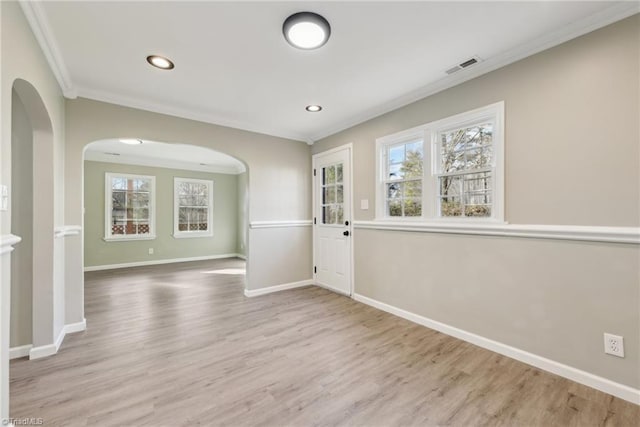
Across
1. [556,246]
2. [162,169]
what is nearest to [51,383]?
[556,246]

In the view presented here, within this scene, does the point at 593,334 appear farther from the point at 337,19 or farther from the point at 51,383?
the point at 51,383

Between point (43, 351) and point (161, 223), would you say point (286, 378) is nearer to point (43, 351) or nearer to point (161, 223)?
point (43, 351)

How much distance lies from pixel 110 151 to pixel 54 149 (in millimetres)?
3962

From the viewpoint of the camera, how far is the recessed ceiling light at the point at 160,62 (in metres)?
2.28

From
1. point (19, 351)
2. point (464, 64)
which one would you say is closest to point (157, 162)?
point (19, 351)

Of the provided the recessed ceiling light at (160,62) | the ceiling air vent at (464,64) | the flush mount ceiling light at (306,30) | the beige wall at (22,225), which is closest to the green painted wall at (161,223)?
the beige wall at (22,225)

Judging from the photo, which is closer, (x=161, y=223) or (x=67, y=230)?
(x=67, y=230)

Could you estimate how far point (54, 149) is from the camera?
92.8 inches

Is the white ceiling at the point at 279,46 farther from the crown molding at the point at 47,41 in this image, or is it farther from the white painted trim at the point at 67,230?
the white painted trim at the point at 67,230

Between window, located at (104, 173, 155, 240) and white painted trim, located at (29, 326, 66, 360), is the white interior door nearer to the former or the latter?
white painted trim, located at (29, 326, 66, 360)

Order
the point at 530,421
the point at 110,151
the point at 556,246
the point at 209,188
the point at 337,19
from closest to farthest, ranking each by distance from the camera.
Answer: the point at 530,421
the point at 337,19
the point at 556,246
the point at 110,151
the point at 209,188

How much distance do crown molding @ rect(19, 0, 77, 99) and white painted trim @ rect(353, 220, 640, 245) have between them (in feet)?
11.2

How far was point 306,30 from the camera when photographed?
192 cm

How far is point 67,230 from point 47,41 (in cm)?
167
